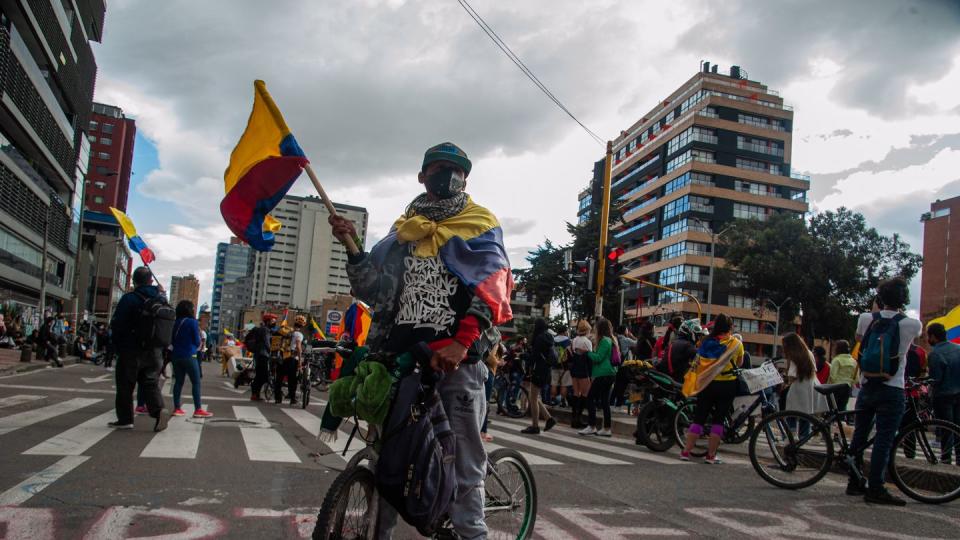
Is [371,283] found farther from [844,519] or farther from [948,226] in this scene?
[948,226]

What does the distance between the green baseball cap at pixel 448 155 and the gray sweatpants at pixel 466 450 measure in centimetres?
92

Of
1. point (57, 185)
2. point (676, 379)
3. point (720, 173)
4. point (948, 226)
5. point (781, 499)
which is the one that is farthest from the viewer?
point (948, 226)

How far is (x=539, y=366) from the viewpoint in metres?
10.7

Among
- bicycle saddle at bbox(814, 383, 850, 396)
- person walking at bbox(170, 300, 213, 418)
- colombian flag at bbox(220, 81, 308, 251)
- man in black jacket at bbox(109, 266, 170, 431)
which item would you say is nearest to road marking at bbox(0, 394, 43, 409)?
person walking at bbox(170, 300, 213, 418)

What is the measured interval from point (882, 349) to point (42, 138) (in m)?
A: 54.6

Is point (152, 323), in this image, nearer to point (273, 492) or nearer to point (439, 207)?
point (273, 492)

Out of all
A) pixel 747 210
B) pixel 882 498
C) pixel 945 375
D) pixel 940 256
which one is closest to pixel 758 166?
pixel 747 210

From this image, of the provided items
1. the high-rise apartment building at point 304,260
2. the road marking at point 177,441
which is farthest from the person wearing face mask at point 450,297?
the high-rise apartment building at point 304,260

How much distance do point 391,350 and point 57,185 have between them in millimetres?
65137

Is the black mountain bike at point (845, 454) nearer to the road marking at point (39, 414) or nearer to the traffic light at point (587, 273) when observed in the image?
the road marking at point (39, 414)

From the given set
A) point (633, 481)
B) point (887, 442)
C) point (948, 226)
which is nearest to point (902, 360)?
point (887, 442)

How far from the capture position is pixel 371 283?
3264 mm

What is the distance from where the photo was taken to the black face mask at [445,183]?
3330mm

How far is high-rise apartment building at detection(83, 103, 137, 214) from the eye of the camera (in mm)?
111500
